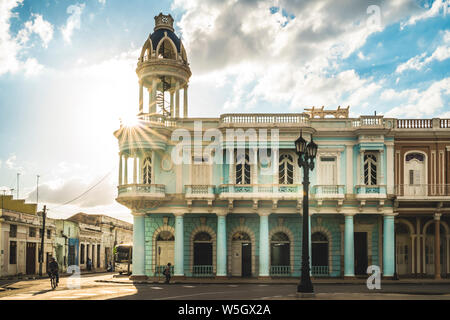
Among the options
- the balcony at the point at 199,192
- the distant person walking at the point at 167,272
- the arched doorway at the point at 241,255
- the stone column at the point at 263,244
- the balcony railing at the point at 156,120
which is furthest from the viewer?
the arched doorway at the point at 241,255

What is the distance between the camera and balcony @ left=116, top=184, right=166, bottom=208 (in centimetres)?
3219

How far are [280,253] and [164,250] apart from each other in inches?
282

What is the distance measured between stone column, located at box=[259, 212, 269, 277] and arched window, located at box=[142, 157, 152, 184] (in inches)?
282

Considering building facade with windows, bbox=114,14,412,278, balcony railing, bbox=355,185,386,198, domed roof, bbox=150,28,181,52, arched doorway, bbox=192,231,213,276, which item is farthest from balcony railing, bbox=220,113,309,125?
arched doorway, bbox=192,231,213,276

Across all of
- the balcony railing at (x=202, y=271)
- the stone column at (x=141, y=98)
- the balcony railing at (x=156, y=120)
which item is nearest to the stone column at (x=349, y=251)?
the balcony railing at (x=202, y=271)

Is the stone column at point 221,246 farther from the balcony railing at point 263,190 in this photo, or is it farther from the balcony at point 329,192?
the balcony at point 329,192

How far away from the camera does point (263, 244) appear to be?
105 feet

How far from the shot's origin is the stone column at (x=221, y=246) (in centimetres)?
3203

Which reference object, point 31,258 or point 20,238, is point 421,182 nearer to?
point 20,238

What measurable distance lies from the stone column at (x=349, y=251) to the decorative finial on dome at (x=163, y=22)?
16953 mm

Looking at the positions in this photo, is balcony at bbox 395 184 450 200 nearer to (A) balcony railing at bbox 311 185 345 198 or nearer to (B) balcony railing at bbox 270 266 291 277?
(A) balcony railing at bbox 311 185 345 198
